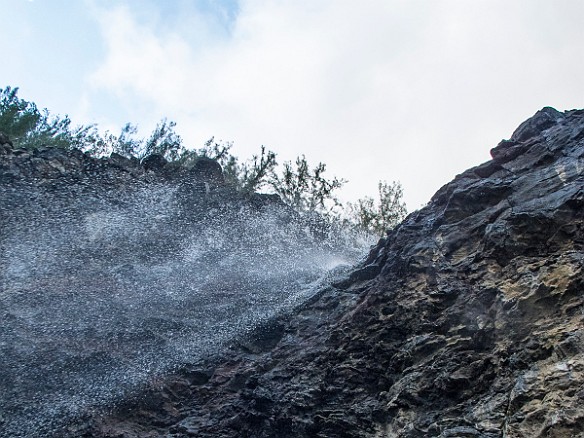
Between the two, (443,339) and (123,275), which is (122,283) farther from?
(443,339)

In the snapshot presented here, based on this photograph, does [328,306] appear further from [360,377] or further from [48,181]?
[48,181]

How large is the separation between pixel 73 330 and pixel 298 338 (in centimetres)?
509

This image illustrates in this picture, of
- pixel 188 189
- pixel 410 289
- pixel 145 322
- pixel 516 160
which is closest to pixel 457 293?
pixel 410 289

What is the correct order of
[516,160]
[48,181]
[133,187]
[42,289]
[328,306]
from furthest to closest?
[133,187]
[48,181]
[42,289]
[328,306]
[516,160]

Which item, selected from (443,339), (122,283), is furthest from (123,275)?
(443,339)

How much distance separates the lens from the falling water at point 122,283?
11.6 metres

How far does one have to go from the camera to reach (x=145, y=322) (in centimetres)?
1313

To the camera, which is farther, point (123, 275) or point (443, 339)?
point (123, 275)

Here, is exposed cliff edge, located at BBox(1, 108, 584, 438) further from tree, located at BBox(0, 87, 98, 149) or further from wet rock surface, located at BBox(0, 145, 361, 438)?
tree, located at BBox(0, 87, 98, 149)

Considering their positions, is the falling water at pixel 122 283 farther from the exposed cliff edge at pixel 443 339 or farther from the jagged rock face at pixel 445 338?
the jagged rock face at pixel 445 338

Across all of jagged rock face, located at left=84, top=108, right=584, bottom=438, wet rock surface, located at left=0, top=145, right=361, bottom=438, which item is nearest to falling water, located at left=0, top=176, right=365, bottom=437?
wet rock surface, located at left=0, top=145, right=361, bottom=438

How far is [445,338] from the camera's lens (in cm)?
819

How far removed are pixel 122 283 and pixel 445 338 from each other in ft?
30.0

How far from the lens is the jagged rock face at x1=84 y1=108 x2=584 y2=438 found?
22.3ft
